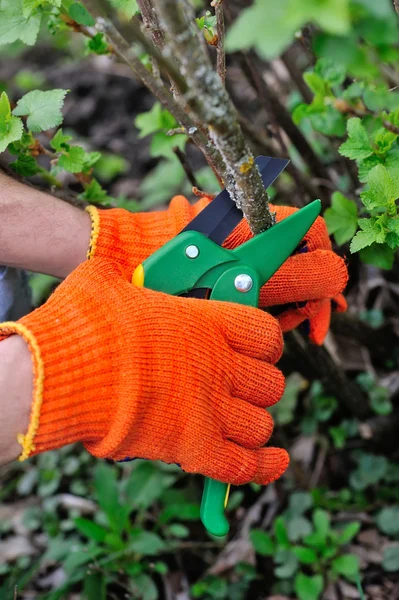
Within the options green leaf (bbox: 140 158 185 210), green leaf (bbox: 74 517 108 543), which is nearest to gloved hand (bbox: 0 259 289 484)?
green leaf (bbox: 74 517 108 543)

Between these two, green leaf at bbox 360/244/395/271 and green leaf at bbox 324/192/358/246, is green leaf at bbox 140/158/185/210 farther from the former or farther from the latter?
green leaf at bbox 360/244/395/271

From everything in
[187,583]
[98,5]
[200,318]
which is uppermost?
[98,5]

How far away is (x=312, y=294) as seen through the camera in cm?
133

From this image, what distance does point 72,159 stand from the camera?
1.43 meters

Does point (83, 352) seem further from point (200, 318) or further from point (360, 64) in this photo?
point (360, 64)

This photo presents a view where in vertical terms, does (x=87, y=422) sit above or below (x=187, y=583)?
above

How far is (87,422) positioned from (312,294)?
1.74ft

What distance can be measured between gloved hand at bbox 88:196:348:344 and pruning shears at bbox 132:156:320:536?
0.09 meters

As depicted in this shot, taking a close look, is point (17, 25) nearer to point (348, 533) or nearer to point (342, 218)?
point (342, 218)

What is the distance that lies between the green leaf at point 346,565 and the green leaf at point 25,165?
51.4 inches

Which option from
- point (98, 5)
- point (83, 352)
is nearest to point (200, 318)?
point (83, 352)

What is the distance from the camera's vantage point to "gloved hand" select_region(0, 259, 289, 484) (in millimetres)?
1102

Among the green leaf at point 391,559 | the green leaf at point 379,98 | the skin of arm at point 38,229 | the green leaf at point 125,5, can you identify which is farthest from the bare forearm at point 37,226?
the green leaf at point 391,559

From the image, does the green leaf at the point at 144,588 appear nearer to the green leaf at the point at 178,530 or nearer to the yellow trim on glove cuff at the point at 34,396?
the green leaf at the point at 178,530
